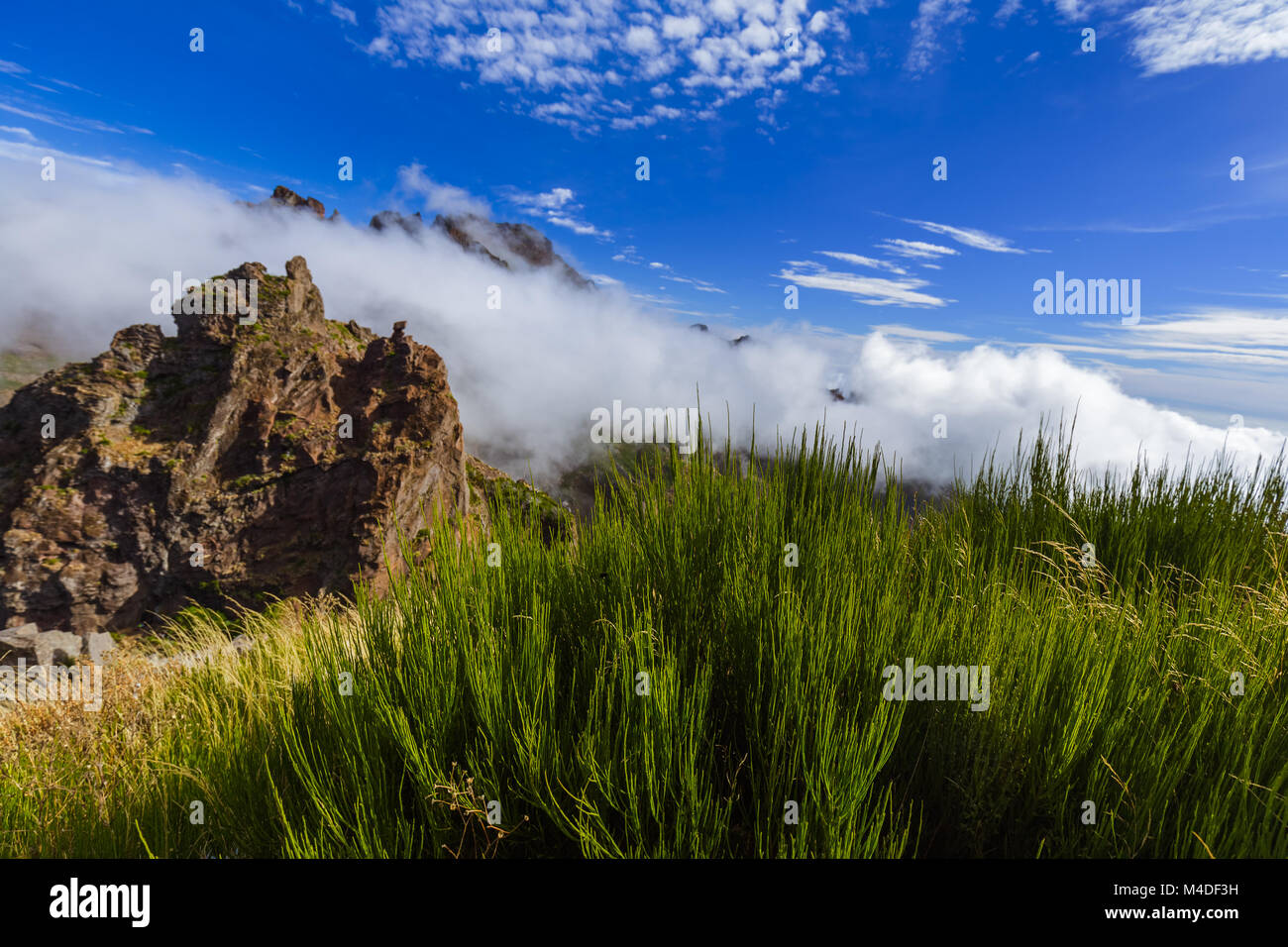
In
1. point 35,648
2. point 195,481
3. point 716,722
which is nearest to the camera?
point 716,722

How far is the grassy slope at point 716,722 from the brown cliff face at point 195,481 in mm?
10009

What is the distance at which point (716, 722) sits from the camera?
2525 mm

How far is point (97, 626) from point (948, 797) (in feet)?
58.3

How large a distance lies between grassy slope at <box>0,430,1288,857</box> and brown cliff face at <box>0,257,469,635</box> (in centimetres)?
1001

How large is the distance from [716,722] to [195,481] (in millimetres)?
15206

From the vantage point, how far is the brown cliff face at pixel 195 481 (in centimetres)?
1324

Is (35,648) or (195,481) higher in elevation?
(195,481)

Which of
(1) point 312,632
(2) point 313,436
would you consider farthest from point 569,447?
(1) point 312,632

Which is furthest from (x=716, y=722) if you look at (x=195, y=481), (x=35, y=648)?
(x=195, y=481)

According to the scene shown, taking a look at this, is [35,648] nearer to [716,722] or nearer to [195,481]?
[195,481]

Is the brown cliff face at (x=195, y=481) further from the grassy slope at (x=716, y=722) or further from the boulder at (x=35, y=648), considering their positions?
the grassy slope at (x=716, y=722)

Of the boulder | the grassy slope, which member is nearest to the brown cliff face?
the boulder
